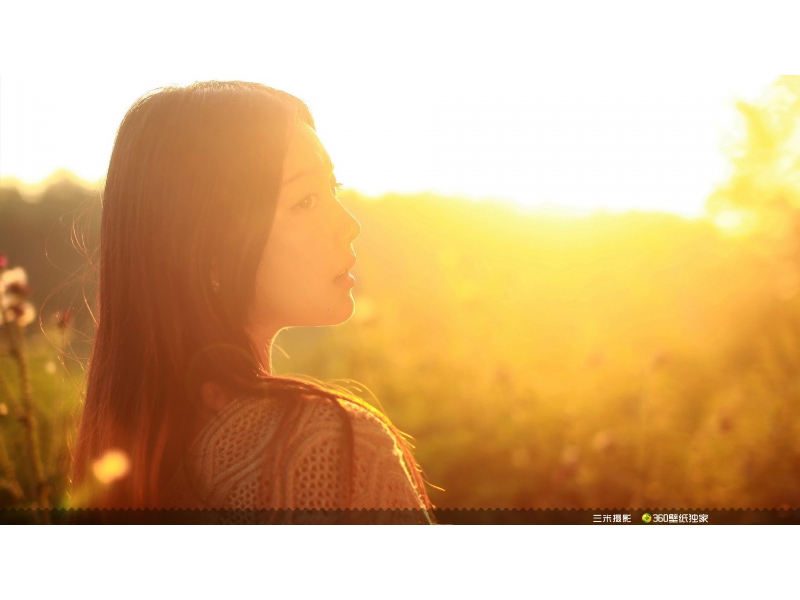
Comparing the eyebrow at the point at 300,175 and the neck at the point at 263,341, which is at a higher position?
the eyebrow at the point at 300,175

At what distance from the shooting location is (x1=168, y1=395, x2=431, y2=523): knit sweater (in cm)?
94

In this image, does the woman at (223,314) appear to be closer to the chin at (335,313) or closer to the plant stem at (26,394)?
the chin at (335,313)

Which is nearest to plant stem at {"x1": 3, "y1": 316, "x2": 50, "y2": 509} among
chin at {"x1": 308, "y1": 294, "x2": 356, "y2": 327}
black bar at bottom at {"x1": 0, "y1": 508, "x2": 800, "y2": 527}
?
black bar at bottom at {"x1": 0, "y1": 508, "x2": 800, "y2": 527}

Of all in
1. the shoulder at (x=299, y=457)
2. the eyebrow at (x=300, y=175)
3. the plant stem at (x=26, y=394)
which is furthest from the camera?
the plant stem at (x=26, y=394)

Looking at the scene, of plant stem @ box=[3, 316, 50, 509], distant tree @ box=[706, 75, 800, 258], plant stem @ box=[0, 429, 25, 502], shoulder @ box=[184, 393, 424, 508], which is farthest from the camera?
distant tree @ box=[706, 75, 800, 258]

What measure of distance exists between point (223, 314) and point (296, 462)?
285 millimetres

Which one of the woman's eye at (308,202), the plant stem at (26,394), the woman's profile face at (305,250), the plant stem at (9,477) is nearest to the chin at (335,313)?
the woman's profile face at (305,250)

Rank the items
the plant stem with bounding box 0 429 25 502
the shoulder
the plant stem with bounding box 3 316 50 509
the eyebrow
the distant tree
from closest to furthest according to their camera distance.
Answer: the shoulder < the eyebrow < the plant stem with bounding box 3 316 50 509 < the plant stem with bounding box 0 429 25 502 < the distant tree

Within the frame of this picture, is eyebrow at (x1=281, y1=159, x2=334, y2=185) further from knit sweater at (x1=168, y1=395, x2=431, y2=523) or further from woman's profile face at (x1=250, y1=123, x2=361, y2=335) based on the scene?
knit sweater at (x1=168, y1=395, x2=431, y2=523)

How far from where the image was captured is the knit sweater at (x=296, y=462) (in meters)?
0.94

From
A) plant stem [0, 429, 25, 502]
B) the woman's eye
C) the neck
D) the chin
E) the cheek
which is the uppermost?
the woman's eye

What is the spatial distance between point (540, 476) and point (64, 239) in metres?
2.02

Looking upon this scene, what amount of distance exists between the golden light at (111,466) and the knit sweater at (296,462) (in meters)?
0.11

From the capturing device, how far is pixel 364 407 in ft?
3.36
